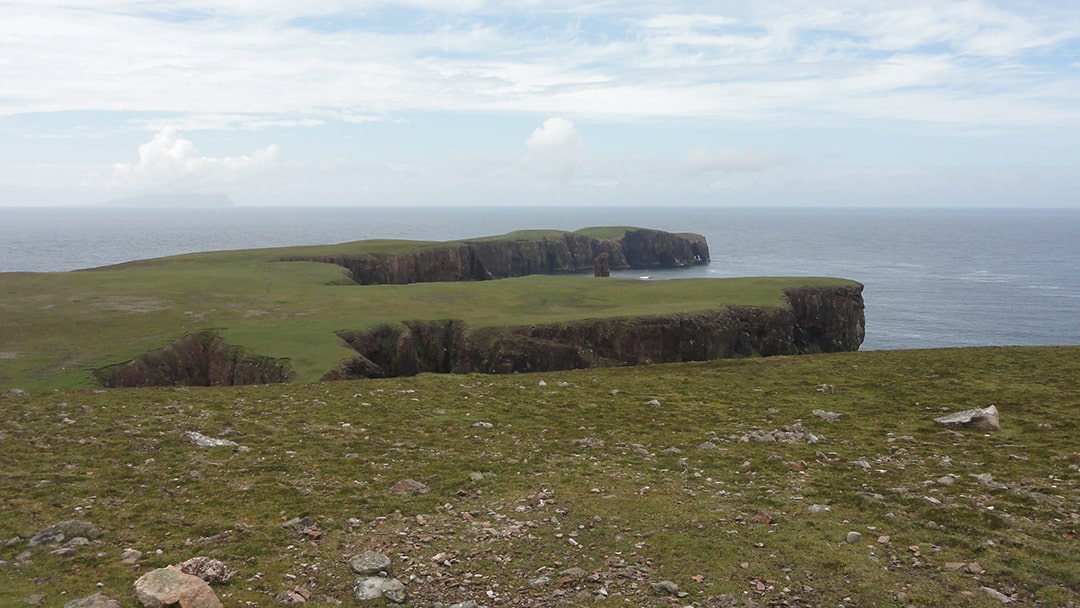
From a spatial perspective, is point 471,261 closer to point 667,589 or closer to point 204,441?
point 204,441

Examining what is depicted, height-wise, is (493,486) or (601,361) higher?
(493,486)

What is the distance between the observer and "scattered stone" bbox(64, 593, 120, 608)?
9250mm

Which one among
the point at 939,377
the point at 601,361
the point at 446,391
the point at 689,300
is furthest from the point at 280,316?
the point at 939,377

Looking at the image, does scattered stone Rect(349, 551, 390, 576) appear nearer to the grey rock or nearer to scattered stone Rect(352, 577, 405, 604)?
scattered stone Rect(352, 577, 405, 604)

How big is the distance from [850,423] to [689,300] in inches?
1710

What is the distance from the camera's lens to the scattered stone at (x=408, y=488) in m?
15.3

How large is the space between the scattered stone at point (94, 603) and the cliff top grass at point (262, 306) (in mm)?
27049

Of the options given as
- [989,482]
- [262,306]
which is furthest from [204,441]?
[262,306]

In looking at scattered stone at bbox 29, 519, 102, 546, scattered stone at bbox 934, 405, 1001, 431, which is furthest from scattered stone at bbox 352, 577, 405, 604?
scattered stone at bbox 934, 405, 1001, 431

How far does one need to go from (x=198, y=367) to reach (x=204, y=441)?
24221mm

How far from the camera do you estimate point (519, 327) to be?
5156cm

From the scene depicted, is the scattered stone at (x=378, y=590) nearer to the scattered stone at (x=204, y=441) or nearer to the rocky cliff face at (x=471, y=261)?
the scattered stone at (x=204, y=441)

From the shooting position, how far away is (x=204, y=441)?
1858cm

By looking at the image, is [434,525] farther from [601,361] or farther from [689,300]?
[689,300]
